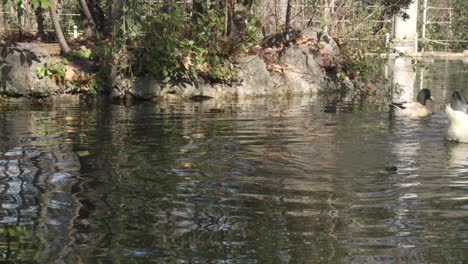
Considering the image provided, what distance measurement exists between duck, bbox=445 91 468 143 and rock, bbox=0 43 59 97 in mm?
9116

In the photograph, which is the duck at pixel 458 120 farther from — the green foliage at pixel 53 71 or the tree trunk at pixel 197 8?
the green foliage at pixel 53 71

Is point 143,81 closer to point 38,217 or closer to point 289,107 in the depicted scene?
point 289,107

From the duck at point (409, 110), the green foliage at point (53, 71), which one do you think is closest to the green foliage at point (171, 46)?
the green foliage at point (53, 71)

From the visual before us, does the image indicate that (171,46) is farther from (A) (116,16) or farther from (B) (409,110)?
(B) (409,110)

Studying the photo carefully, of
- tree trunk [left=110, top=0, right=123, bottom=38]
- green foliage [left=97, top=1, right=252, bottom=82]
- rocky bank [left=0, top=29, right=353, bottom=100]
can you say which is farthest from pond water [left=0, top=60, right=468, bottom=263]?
tree trunk [left=110, top=0, right=123, bottom=38]

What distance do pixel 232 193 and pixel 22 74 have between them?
10.4 metres

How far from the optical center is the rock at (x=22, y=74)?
1602 centimetres

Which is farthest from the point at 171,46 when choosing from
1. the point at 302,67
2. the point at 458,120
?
the point at 458,120

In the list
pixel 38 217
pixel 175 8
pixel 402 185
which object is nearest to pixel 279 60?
pixel 175 8

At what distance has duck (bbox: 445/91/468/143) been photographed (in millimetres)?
9578

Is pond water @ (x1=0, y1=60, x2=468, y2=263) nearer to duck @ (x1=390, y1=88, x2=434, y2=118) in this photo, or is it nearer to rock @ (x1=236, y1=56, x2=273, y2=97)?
duck @ (x1=390, y1=88, x2=434, y2=118)

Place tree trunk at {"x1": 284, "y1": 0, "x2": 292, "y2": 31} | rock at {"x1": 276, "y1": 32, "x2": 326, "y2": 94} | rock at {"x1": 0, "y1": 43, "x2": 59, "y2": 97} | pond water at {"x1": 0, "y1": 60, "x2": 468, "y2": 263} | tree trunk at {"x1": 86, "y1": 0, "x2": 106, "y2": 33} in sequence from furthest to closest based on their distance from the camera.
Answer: tree trunk at {"x1": 86, "y1": 0, "x2": 106, "y2": 33} < tree trunk at {"x1": 284, "y1": 0, "x2": 292, "y2": 31} < rock at {"x1": 276, "y1": 32, "x2": 326, "y2": 94} < rock at {"x1": 0, "y1": 43, "x2": 59, "y2": 97} < pond water at {"x1": 0, "y1": 60, "x2": 468, "y2": 263}

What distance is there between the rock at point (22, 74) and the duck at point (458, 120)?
9116mm

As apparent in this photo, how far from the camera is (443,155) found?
28.9 feet
